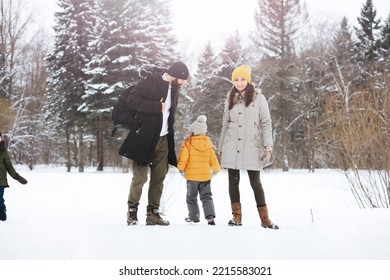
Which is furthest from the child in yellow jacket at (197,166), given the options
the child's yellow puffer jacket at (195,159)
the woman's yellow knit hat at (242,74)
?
the woman's yellow knit hat at (242,74)

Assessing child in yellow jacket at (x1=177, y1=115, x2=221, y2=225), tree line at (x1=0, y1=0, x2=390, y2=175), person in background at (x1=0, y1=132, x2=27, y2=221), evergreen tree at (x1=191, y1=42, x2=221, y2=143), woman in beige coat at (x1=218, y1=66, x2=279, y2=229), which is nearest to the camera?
woman in beige coat at (x1=218, y1=66, x2=279, y2=229)

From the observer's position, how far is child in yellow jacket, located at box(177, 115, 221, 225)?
14.4 feet

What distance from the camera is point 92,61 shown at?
63.7ft

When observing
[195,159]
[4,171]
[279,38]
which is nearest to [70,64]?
[279,38]

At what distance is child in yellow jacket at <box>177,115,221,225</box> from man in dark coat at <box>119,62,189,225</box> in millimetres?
411

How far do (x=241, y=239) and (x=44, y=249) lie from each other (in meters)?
1.44

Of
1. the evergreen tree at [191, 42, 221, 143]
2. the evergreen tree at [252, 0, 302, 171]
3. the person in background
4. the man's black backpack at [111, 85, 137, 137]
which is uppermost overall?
the evergreen tree at [252, 0, 302, 171]

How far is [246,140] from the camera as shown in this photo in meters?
4.00

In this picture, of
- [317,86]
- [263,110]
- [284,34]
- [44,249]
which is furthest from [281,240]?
[317,86]

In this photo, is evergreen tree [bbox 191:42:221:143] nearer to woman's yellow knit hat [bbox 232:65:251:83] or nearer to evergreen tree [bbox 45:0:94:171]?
evergreen tree [bbox 45:0:94:171]

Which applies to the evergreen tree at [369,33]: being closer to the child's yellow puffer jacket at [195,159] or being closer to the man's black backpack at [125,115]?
the child's yellow puffer jacket at [195,159]

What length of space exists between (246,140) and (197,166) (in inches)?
27.9

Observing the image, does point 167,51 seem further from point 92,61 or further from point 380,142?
point 380,142

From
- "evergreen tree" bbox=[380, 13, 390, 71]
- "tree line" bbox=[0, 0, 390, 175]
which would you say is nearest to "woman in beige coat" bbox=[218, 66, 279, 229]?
"evergreen tree" bbox=[380, 13, 390, 71]
